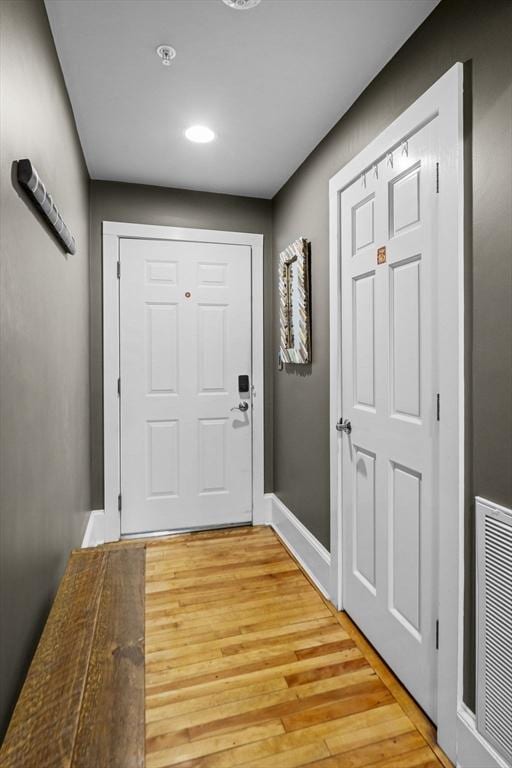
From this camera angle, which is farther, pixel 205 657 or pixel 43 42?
pixel 205 657

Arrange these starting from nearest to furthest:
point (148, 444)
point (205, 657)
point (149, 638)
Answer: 1. point (205, 657)
2. point (149, 638)
3. point (148, 444)

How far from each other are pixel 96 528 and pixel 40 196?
7.40ft

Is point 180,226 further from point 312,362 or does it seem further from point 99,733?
point 99,733

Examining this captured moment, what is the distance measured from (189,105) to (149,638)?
8.20 ft

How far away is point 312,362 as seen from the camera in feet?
8.33

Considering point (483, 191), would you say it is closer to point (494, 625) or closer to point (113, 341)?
point (494, 625)

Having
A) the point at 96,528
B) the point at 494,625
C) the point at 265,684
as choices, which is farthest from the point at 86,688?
the point at 96,528

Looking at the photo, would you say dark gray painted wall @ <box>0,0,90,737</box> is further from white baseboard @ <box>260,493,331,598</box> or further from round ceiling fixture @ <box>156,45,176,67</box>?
white baseboard @ <box>260,493,331,598</box>

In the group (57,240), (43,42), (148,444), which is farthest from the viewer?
(148,444)

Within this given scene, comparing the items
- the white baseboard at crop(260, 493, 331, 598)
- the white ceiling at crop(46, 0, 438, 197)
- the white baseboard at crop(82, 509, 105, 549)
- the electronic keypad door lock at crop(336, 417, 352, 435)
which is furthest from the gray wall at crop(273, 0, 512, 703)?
the white baseboard at crop(82, 509, 105, 549)

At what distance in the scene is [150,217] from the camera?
3.00 meters

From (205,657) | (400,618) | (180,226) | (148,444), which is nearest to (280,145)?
(180,226)

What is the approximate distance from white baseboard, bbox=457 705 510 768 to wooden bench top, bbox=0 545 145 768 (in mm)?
1009

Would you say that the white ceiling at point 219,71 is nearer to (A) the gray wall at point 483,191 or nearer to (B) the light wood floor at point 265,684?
(A) the gray wall at point 483,191
